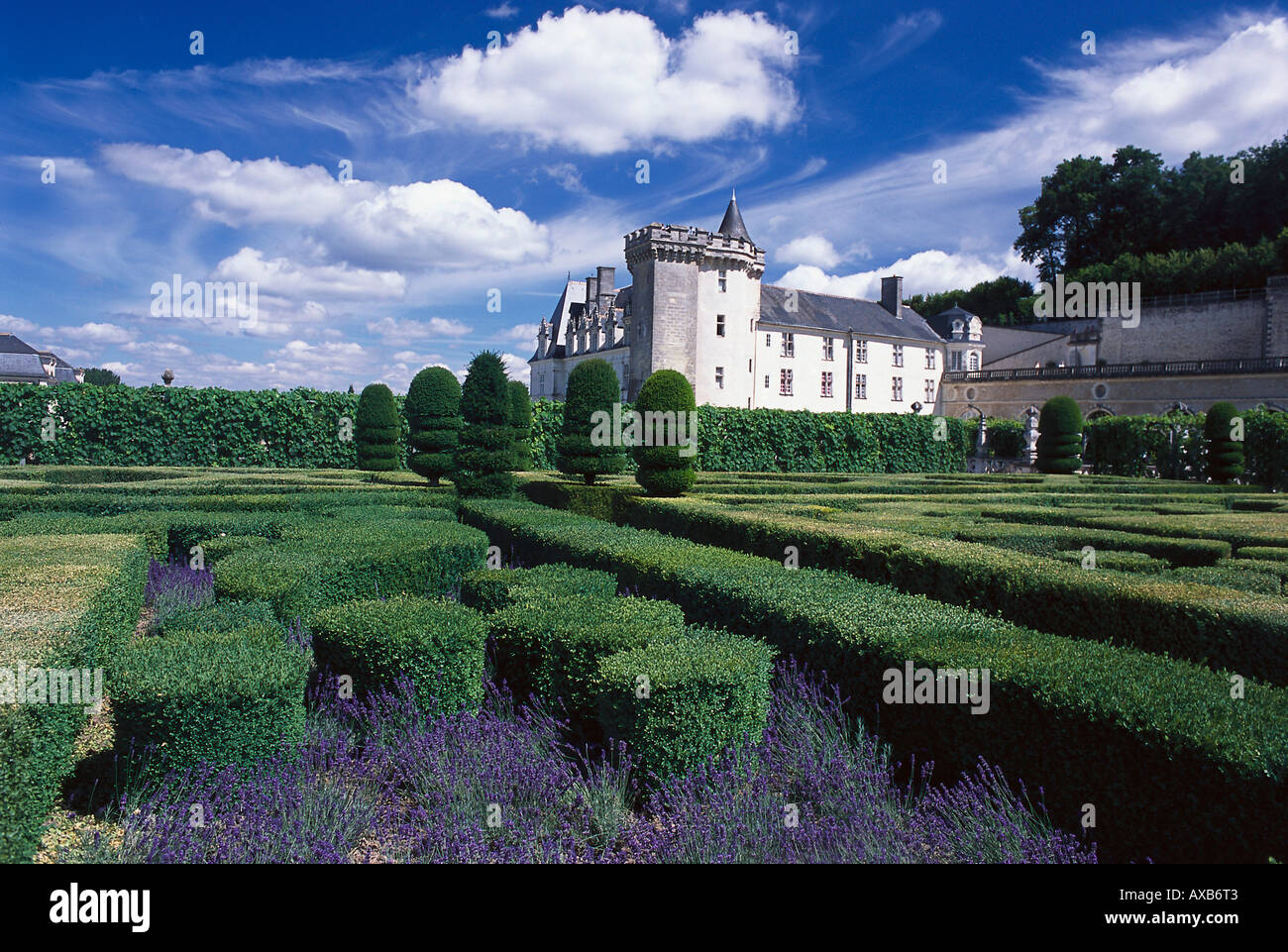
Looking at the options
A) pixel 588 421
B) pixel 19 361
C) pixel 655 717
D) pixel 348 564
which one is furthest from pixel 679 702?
pixel 19 361

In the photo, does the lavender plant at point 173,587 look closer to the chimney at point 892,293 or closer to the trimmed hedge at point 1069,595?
the trimmed hedge at point 1069,595

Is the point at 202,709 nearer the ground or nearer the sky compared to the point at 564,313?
nearer the ground

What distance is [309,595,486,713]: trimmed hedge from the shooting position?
5.12 m

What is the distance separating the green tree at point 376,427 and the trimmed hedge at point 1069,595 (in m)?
16.1

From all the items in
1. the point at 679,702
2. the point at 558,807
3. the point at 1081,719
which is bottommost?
the point at 558,807

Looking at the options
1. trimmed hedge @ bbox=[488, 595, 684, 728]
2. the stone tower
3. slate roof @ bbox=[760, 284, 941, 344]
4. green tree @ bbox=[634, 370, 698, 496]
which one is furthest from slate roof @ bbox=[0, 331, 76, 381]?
trimmed hedge @ bbox=[488, 595, 684, 728]

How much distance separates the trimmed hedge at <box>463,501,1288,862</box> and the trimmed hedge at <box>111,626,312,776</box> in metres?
3.41

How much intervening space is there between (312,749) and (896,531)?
260 inches

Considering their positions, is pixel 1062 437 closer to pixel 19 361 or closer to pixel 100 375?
pixel 19 361

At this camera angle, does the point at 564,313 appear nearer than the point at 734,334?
No

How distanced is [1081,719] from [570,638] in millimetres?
2968

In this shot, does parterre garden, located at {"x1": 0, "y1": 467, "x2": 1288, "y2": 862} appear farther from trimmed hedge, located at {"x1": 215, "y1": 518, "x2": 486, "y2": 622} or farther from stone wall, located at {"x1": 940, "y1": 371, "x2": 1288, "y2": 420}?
stone wall, located at {"x1": 940, "y1": 371, "x2": 1288, "y2": 420}

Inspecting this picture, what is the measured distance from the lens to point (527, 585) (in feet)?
22.1

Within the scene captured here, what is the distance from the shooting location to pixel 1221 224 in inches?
2525
